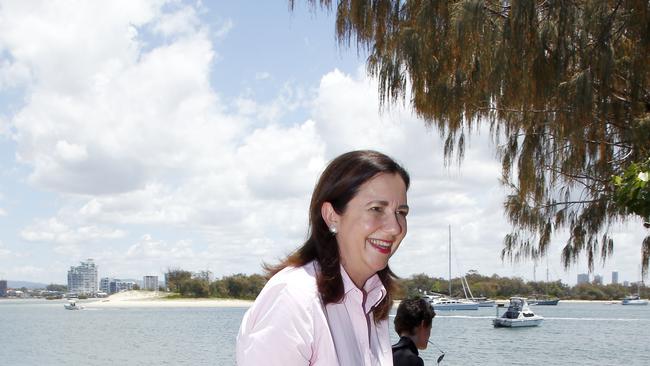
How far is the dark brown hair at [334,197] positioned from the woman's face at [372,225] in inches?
0.6

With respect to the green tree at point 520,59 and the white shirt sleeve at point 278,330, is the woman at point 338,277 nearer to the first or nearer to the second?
the white shirt sleeve at point 278,330

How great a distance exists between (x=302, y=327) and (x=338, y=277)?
0.49 feet

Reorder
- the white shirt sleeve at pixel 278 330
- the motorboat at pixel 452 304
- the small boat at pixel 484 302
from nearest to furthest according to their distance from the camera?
1. the white shirt sleeve at pixel 278 330
2. the motorboat at pixel 452 304
3. the small boat at pixel 484 302

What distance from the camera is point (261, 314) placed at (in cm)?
131

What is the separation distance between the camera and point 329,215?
1.48 m

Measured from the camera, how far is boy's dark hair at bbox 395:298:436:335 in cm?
331

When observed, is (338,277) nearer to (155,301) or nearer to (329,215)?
(329,215)

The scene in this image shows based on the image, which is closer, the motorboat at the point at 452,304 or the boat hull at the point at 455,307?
the motorboat at the point at 452,304

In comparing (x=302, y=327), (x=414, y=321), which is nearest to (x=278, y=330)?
(x=302, y=327)

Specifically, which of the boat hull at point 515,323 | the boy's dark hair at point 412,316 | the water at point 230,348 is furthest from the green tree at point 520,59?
the boat hull at point 515,323

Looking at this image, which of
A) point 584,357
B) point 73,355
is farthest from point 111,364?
point 584,357

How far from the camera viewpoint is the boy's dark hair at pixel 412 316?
3307 millimetres

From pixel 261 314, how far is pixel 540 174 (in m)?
4.81

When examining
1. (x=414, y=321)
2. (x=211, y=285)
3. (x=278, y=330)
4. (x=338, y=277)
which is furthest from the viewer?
(x=211, y=285)
